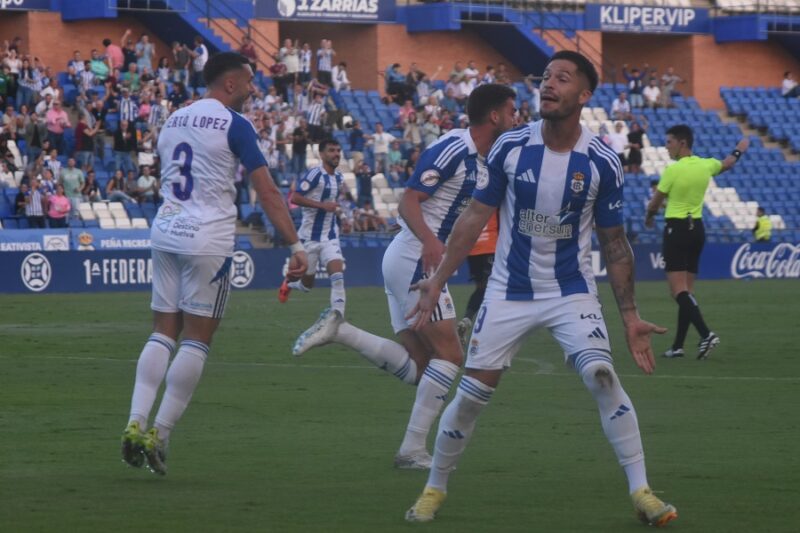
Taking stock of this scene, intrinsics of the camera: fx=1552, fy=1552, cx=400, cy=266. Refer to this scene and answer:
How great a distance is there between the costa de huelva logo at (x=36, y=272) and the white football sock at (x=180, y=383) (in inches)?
818

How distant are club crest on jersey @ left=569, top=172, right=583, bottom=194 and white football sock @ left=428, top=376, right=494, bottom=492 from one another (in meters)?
0.99

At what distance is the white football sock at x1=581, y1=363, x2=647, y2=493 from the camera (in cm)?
700

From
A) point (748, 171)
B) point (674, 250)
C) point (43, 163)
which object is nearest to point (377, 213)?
point (43, 163)

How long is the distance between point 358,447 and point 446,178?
1725mm

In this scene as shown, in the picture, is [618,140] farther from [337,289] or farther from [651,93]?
[337,289]

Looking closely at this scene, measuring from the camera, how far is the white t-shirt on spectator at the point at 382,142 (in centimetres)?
3697

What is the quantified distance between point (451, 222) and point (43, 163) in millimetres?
22314

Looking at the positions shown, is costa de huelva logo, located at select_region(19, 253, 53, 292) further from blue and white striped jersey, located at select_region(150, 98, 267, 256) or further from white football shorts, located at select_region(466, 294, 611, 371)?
white football shorts, located at select_region(466, 294, 611, 371)

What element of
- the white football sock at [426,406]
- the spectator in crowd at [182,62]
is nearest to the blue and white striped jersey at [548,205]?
the white football sock at [426,406]

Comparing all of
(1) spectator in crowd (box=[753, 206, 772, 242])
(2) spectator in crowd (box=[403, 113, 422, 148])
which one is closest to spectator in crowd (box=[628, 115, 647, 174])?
(1) spectator in crowd (box=[753, 206, 772, 242])

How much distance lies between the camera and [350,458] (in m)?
8.98

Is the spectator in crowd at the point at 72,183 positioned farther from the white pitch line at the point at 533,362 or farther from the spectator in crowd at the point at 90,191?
the white pitch line at the point at 533,362

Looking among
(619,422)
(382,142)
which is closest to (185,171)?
(619,422)

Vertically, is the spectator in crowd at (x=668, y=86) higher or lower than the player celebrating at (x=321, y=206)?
higher
